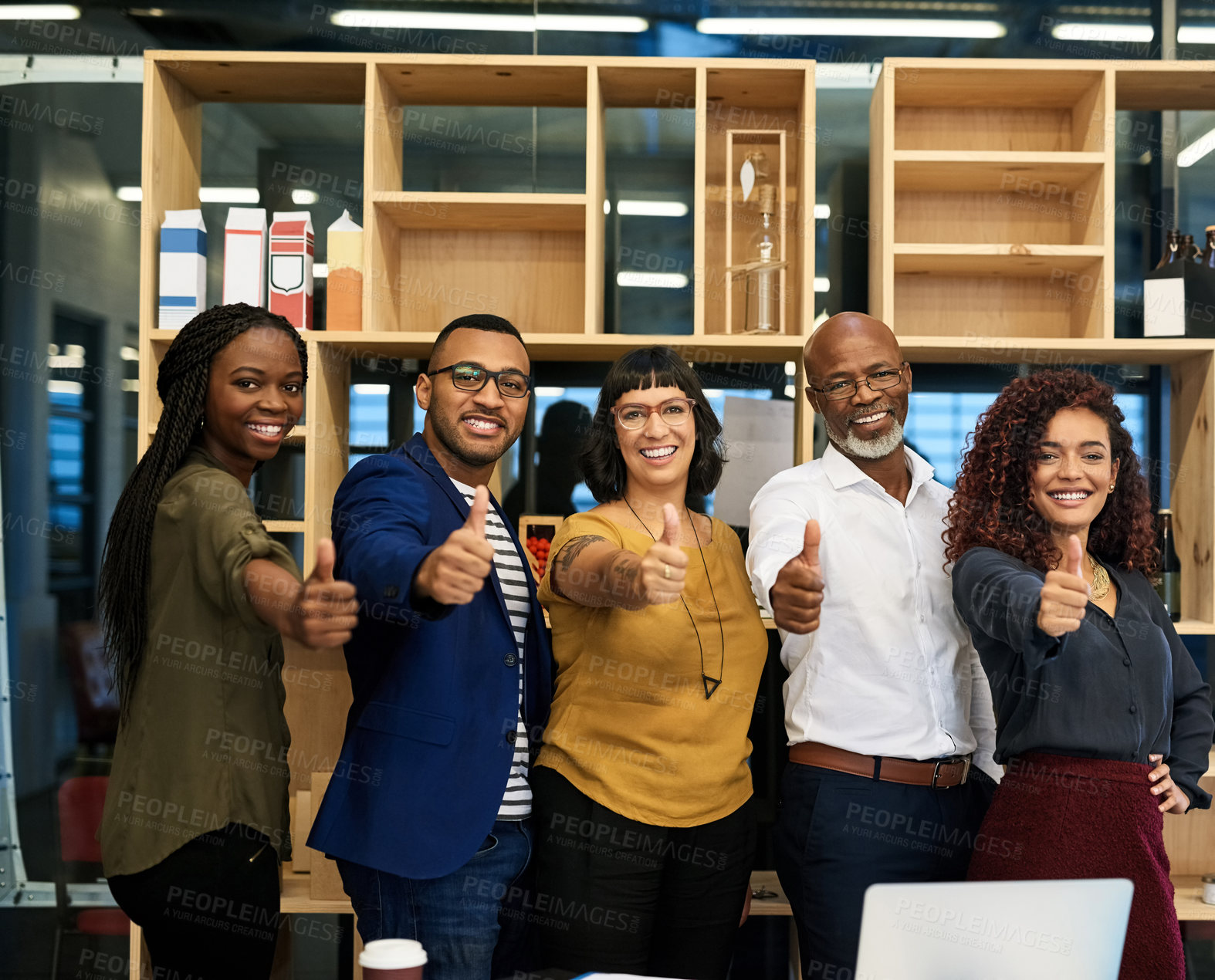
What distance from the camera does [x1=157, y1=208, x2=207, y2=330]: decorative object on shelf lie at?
2.57 meters

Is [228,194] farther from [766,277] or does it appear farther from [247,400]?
[247,400]

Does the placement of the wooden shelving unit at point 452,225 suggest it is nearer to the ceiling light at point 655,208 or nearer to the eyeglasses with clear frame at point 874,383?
the ceiling light at point 655,208

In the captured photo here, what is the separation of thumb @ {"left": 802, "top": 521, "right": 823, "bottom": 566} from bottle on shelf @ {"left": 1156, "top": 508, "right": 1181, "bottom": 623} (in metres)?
1.45

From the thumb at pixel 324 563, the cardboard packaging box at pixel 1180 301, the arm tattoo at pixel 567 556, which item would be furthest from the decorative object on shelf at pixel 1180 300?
the thumb at pixel 324 563

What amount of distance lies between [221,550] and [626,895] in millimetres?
913

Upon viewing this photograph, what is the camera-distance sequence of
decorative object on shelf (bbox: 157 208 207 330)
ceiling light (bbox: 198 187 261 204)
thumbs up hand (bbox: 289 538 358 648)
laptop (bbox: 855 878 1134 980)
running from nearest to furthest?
laptop (bbox: 855 878 1134 980)
thumbs up hand (bbox: 289 538 358 648)
decorative object on shelf (bbox: 157 208 207 330)
ceiling light (bbox: 198 187 261 204)

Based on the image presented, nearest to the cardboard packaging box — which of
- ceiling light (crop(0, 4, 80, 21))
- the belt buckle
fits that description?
the belt buckle

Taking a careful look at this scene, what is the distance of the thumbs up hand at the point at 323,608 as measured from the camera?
1.28 meters

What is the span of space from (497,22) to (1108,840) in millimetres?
2660

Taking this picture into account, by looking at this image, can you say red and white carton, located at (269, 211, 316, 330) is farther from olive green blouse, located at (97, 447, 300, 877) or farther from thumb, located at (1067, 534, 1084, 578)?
thumb, located at (1067, 534, 1084, 578)

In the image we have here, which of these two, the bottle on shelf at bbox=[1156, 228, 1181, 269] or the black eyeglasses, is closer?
the black eyeglasses

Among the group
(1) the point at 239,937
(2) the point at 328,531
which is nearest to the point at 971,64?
(2) the point at 328,531

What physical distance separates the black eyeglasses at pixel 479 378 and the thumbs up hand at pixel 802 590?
588 millimetres

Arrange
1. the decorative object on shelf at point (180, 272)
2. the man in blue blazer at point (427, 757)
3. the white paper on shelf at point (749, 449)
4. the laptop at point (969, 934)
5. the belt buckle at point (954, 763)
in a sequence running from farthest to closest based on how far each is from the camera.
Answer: the white paper on shelf at point (749, 449) → the decorative object on shelf at point (180, 272) → the belt buckle at point (954, 763) → the man in blue blazer at point (427, 757) → the laptop at point (969, 934)
